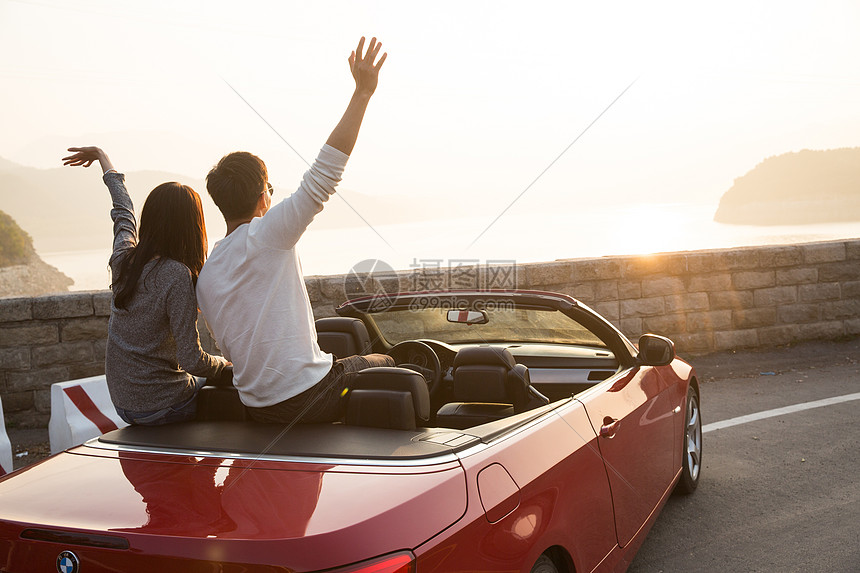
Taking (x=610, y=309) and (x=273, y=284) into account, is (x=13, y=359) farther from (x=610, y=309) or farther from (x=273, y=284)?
(x=610, y=309)

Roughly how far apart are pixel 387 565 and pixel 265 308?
1.18 m

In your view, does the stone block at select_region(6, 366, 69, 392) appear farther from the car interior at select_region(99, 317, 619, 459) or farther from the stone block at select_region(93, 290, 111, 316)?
the car interior at select_region(99, 317, 619, 459)

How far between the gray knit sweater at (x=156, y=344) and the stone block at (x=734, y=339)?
8.27 m

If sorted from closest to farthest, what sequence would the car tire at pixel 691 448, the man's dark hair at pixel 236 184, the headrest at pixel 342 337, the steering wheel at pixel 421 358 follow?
the man's dark hair at pixel 236 184, the headrest at pixel 342 337, the steering wheel at pixel 421 358, the car tire at pixel 691 448

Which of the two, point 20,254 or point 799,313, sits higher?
point 799,313

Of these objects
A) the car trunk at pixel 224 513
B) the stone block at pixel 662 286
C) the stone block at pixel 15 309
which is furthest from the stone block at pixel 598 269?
the car trunk at pixel 224 513

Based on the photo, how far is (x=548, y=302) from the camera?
11.6 feet

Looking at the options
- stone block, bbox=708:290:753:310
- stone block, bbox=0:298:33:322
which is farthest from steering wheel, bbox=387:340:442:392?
stone block, bbox=708:290:753:310

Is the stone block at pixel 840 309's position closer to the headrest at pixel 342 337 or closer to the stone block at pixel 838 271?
the stone block at pixel 838 271

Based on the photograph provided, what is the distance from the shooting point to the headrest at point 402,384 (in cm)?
248

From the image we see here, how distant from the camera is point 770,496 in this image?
4.43 metres

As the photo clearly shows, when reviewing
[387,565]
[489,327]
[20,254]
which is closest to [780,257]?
[489,327]

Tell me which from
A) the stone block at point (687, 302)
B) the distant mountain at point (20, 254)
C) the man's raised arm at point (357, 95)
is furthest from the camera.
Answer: the distant mountain at point (20, 254)

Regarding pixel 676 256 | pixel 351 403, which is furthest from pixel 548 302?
pixel 676 256
